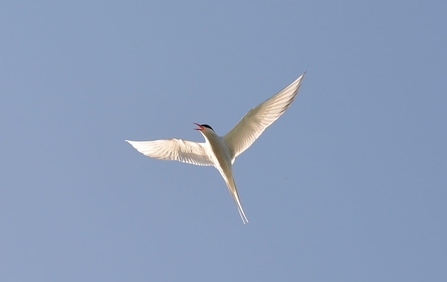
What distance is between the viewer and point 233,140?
473 inches

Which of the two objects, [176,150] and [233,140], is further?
[176,150]

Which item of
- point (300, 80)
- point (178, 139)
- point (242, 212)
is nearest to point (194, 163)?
point (178, 139)

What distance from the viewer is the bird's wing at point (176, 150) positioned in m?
12.4

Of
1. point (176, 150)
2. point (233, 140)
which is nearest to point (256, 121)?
point (233, 140)

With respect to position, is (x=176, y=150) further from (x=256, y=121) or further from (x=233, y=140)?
(x=256, y=121)

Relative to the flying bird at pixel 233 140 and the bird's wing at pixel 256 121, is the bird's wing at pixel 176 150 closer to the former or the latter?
the flying bird at pixel 233 140

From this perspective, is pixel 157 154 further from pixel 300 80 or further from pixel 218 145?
pixel 300 80

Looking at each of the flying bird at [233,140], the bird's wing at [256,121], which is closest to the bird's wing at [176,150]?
the flying bird at [233,140]

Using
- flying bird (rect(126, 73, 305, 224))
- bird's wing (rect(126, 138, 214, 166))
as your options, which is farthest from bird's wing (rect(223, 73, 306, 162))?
bird's wing (rect(126, 138, 214, 166))

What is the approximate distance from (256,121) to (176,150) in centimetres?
184

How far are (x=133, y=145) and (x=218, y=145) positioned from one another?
204cm

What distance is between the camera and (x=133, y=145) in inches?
510

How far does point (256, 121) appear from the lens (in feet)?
38.7

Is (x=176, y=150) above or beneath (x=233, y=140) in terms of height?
above
